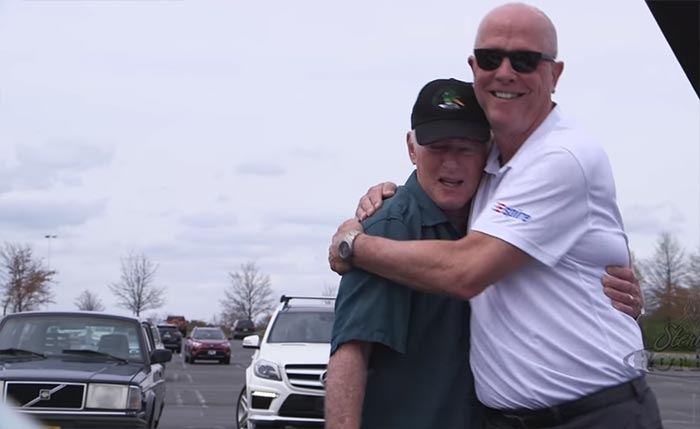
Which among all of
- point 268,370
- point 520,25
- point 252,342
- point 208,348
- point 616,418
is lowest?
point 208,348

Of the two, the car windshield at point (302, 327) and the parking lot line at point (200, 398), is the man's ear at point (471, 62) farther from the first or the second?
the parking lot line at point (200, 398)

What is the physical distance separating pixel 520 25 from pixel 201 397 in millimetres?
20891

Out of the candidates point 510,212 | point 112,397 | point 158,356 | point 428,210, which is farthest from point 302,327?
point 510,212

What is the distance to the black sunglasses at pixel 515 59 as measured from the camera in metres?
3.13

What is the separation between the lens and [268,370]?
12.1 meters

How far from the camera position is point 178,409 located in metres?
19.8

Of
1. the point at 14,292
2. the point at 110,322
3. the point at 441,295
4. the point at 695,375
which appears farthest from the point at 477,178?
the point at 14,292

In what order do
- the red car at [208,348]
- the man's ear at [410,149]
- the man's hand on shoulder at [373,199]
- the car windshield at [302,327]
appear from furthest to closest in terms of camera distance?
the red car at [208,348] → the car windshield at [302,327] → the man's ear at [410,149] → the man's hand on shoulder at [373,199]

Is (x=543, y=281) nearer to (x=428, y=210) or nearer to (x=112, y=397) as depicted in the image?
(x=428, y=210)

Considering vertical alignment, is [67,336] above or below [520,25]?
below

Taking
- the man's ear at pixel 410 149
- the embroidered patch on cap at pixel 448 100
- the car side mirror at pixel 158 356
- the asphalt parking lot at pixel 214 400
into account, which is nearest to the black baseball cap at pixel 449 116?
the embroidered patch on cap at pixel 448 100

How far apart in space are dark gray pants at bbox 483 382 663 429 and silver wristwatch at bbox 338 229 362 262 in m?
0.64

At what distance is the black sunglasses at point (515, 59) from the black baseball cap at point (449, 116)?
158 mm

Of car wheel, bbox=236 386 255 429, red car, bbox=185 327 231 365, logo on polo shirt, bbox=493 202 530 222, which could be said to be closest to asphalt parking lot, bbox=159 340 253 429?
car wheel, bbox=236 386 255 429
